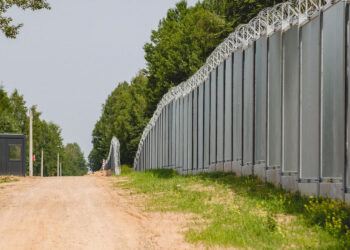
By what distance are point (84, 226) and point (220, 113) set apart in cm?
1154

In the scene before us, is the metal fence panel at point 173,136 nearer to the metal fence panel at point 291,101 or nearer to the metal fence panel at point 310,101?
the metal fence panel at point 291,101

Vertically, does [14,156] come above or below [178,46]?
below

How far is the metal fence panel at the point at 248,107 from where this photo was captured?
1870 centimetres

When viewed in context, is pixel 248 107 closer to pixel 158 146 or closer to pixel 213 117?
pixel 213 117

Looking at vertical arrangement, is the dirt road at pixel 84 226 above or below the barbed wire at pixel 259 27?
below

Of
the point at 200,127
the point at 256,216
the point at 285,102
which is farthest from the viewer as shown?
the point at 200,127

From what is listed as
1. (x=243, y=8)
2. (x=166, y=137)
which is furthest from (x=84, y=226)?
(x=243, y=8)

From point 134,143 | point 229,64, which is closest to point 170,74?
point 134,143

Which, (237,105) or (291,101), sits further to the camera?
(237,105)

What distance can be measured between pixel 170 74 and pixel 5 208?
44.7 metres

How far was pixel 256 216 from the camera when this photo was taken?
39.9 feet

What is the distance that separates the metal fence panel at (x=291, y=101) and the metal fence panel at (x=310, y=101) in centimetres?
44

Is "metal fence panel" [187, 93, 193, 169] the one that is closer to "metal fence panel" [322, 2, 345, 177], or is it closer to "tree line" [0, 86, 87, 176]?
"metal fence panel" [322, 2, 345, 177]

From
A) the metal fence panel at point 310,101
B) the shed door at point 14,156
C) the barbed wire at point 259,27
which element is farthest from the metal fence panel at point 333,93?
the shed door at point 14,156
